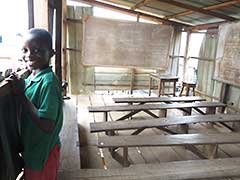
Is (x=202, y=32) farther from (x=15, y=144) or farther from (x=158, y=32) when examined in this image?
(x=15, y=144)

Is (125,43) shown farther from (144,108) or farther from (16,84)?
(16,84)

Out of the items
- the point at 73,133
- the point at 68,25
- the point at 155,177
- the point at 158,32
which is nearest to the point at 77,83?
the point at 68,25

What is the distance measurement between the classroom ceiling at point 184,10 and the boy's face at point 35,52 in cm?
322

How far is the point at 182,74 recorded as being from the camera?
6.24 m

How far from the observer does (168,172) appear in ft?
5.21

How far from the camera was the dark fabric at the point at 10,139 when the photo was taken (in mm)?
883

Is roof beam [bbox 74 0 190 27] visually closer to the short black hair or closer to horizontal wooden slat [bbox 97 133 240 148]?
horizontal wooden slat [bbox 97 133 240 148]

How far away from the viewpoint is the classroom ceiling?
382 centimetres

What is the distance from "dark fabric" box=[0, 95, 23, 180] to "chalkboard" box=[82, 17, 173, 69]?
458 cm

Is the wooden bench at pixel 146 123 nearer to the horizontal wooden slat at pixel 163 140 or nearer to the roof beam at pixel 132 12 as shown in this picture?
the horizontal wooden slat at pixel 163 140

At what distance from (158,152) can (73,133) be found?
1.13m

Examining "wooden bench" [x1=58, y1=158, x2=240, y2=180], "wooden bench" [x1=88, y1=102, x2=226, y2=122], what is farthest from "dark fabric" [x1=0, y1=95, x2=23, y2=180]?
"wooden bench" [x1=88, y1=102, x2=226, y2=122]

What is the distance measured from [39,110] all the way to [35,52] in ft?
0.83

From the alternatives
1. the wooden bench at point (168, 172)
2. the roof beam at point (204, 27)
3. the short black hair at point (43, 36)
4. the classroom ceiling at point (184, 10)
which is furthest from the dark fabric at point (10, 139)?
the roof beam at point (204, 27)
